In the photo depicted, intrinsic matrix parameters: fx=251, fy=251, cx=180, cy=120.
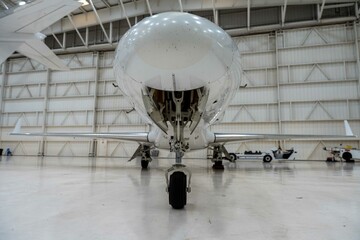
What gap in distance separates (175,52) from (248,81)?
20.3 metres

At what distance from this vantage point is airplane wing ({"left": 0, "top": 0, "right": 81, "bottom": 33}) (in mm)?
4293

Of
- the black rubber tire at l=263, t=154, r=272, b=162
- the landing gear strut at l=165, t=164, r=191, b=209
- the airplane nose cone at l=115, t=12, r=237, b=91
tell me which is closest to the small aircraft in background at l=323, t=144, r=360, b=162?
the black rubber tire at l=263, t=154, r=272, b=162

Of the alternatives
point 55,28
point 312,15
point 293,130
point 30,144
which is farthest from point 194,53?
point 30,144

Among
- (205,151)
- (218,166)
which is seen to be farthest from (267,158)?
(218,166)

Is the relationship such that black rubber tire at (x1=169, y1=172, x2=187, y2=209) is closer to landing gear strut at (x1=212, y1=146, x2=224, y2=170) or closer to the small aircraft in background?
landing gear strut at (x1=212, y1=146, x2=224, y2=170)

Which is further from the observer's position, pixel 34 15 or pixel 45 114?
pixel 45 114

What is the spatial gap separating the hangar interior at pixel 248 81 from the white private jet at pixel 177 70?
660 inches

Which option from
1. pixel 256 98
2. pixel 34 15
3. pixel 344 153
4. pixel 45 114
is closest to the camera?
pixel 34 15

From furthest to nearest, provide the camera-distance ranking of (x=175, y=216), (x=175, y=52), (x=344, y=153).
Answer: (x=344, y=153), (x=175, y=216), (x=175, y=52)

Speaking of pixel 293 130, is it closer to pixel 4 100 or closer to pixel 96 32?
pixel 96 32

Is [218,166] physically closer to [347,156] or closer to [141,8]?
[347,156]

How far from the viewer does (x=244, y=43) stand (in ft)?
75.4

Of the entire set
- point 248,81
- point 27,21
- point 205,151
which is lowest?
point 205,151

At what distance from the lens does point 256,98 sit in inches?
852
